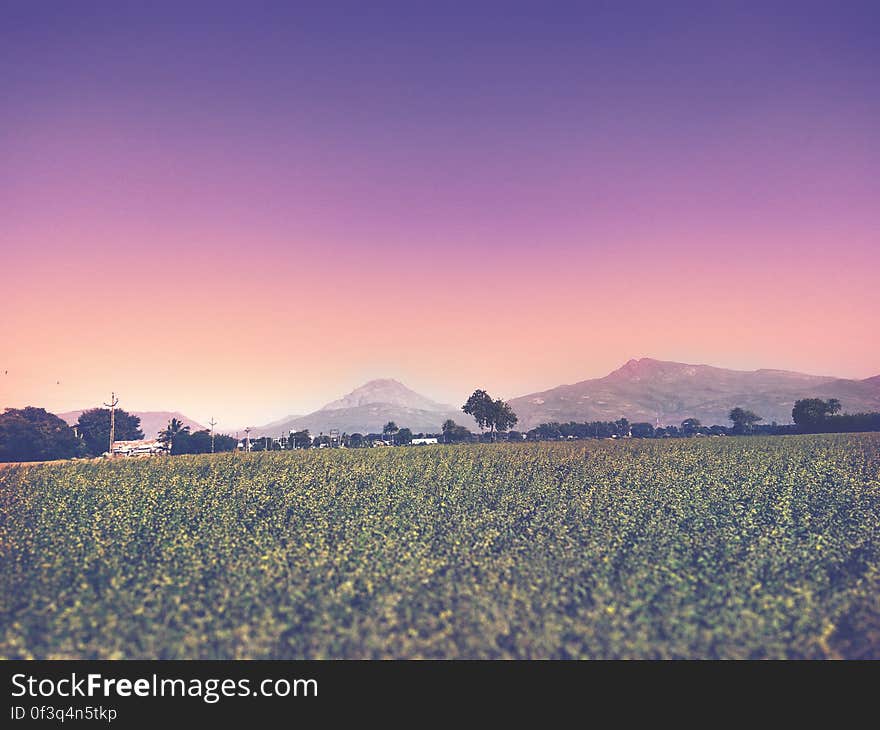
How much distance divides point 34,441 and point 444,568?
146286 mm

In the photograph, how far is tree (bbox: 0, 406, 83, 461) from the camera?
139 metres

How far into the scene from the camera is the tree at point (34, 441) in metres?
139

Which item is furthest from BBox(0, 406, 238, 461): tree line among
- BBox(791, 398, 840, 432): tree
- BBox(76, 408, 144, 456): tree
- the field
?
BBox(791, 398, 840, 432): tree

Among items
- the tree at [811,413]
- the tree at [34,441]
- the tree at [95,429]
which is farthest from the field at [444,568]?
the tree at [95,429]

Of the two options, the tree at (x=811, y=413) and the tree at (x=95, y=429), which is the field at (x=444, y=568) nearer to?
the tree at (x=811, y=413)

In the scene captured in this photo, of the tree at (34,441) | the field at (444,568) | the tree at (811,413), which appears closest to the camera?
the field at (444,568)

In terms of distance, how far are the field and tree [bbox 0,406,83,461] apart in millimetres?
105725

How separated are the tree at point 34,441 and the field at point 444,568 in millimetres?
105725

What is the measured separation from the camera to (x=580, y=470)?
58.9m

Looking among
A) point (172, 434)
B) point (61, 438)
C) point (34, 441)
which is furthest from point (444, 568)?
point (172, 434)

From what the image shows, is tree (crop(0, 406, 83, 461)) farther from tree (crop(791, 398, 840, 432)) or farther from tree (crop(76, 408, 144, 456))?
tree (crop(791, 398, 840, 432))
